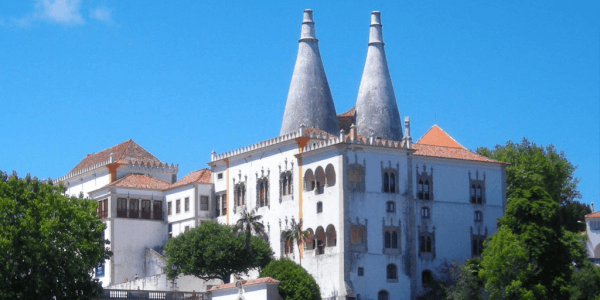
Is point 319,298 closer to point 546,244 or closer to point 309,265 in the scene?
point 309,265

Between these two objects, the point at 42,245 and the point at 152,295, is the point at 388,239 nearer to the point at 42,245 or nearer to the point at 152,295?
the point at 152,295

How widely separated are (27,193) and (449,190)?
98.0ft

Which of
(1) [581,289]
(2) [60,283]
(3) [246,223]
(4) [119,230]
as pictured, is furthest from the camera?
(4) [119,230]

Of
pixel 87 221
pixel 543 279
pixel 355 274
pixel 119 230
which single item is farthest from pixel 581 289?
pixel 119 230

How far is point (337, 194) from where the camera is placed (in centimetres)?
7956

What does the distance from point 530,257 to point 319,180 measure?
15.5 m

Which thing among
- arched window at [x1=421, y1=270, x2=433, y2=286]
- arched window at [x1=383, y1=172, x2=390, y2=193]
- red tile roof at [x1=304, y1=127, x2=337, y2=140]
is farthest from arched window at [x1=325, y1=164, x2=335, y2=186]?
arched window at [x1=421, y1=270, x2=433, y2=286]

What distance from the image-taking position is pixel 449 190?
280ft

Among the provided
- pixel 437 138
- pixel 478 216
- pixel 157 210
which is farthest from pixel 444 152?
pixel 157 210

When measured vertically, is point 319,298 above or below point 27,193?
below

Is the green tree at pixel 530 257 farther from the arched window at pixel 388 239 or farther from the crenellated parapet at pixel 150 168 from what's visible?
the crenellated parapet at pixel 150 168

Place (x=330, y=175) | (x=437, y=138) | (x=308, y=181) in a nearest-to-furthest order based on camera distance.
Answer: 1. (x=330, y=175)
2. (x=308, y=181)
3. (x=437, y=138)

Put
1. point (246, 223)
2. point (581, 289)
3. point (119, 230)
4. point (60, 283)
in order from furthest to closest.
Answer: point (119, 230) < point (246, 223) < point (581, 289) < point (60, 283)

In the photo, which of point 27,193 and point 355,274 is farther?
point 355,274
